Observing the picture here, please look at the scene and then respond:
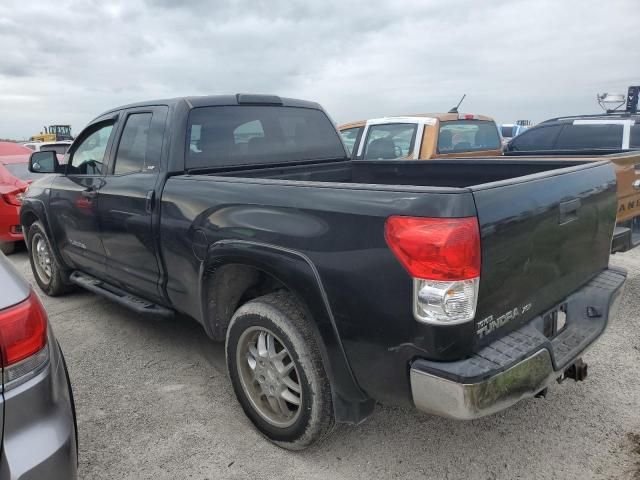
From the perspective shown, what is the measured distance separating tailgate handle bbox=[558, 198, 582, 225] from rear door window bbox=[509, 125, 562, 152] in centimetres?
521

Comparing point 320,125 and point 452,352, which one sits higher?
point 320,125

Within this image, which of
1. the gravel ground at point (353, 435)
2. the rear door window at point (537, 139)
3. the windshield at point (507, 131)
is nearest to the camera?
the gravel ground at point (353, 435)

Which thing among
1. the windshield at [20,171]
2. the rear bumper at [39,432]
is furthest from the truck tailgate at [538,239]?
the windshield at [20,171]

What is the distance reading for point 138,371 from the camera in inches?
138

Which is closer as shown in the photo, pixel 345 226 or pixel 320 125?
pixel 345 226

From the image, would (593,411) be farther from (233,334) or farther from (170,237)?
(170,237)

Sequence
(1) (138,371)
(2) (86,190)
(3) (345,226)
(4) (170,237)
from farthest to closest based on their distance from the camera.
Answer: (2) (86,190) → (1) (138,371) → (4) (170,237) → (3) (345,226)

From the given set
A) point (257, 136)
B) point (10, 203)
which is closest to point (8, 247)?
point (10, 203)

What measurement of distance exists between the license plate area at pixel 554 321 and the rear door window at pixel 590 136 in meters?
5.07

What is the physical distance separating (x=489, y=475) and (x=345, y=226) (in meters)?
1.43

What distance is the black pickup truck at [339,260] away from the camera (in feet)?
6.12

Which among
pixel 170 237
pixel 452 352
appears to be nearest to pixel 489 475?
pixel 452 352

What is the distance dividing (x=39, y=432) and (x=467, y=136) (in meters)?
6.64

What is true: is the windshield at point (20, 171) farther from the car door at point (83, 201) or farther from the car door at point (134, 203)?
the car door at point (134, 203)
